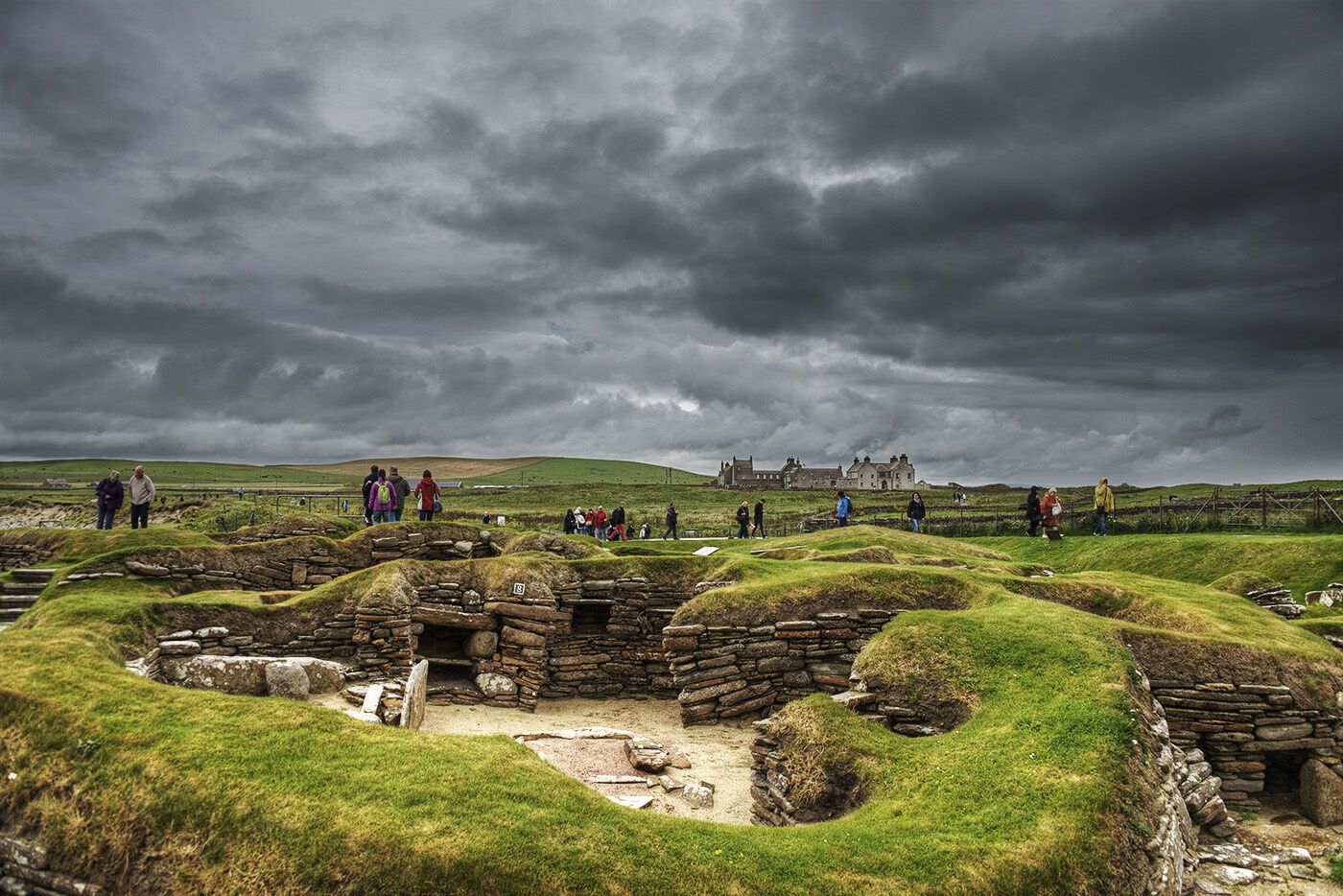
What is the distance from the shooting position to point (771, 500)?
4643 inches

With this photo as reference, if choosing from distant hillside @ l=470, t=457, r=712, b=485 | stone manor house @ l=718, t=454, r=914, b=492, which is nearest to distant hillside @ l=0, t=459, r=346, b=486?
distant hillside @ l=470, t=457, r=712, b=485

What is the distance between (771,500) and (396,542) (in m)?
96.9

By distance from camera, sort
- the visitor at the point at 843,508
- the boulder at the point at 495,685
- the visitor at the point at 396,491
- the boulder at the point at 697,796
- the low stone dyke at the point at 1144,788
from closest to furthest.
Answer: the low stone dyke at the point at 1144,788 < the boulder at the point at 697,796 < the boulder at the point at 495,685 < the visitor at the point at 396,491 < the visitor at the point at 843,508

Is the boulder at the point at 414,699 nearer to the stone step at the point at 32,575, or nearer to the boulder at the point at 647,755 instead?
the boulder at the point at 647,755

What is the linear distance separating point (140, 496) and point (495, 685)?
1723 centimetres

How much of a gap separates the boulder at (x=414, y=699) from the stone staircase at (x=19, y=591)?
12.0m

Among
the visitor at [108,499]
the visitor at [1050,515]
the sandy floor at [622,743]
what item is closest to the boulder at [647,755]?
the sandy floor at [622,743]

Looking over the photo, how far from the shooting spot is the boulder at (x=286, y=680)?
44.8ft

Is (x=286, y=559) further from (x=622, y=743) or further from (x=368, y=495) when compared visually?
(x=622, y=743)

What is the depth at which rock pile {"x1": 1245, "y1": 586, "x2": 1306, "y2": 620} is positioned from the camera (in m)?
18.3

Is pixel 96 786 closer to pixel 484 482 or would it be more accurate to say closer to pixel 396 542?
pixel 396 542

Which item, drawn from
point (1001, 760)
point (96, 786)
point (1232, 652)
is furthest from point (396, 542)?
point (1232, 652)

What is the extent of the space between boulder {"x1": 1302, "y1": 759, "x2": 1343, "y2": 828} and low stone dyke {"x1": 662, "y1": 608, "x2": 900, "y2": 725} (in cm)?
725

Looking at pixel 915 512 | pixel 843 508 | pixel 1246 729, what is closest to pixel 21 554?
pixel 843 508
